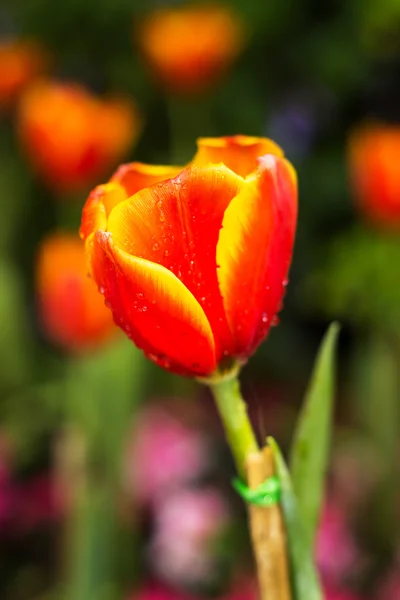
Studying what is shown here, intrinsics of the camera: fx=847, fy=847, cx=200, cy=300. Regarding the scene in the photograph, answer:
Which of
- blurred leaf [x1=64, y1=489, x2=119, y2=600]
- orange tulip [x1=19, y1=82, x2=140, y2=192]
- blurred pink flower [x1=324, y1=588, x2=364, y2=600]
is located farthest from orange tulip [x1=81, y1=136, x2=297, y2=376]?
orange tulip [x1=19, y1=82, x2=140, y2=192]

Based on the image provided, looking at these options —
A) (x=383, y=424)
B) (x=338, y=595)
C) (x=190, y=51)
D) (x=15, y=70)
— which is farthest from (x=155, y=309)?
(x=15, y=70)

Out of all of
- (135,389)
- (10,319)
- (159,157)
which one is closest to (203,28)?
(159,157)

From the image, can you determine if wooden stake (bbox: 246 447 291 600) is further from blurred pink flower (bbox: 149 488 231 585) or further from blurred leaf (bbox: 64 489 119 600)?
blurred pink flower (bbox: 149 488 231 585)

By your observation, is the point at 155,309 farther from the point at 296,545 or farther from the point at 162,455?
the point at 162,455

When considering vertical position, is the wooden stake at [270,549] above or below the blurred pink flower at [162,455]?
above

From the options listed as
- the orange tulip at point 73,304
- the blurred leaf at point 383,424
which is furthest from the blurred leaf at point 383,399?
the orange tulip at point 73,304

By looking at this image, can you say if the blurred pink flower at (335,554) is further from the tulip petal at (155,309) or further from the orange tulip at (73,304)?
the tulip petal at (155,309)
